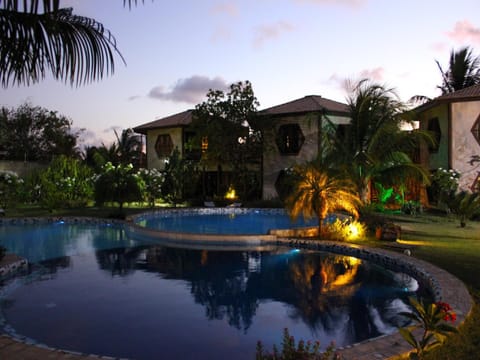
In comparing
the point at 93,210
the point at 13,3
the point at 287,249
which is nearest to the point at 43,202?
the point at 93,210

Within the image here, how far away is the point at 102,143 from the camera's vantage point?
3388 centimetres

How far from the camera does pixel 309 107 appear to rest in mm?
23609

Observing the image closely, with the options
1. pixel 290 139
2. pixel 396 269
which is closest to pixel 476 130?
pixel 290 139

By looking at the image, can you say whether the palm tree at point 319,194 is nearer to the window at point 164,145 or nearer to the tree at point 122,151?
the window at point 164,145

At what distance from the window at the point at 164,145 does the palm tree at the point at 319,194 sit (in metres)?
18.0

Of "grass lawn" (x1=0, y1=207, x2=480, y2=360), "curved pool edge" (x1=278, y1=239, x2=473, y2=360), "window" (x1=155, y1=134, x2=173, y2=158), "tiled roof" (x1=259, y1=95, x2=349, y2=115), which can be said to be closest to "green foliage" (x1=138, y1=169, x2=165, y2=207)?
"grass lawn" (x1=0, y1=207, x2=480, y2=360)

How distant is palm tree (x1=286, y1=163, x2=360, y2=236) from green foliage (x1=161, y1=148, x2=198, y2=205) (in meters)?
12.4

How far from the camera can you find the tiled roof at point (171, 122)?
2877 cm

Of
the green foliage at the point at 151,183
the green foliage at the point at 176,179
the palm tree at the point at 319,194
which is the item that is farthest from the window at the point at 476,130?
the green foliage at the point at 151,183

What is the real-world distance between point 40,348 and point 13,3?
12.5ft

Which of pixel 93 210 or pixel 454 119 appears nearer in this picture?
pixel 454 119

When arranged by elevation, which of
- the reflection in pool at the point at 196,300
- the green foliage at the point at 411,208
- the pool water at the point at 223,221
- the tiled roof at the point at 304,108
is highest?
the tiled roof at the point at 304,108

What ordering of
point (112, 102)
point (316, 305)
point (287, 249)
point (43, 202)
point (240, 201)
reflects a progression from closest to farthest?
point (316, 305)
point (287, 249)
point (43, 202)
point (240, 201)
point (112, 102)

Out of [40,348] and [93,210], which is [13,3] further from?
[93,210]
